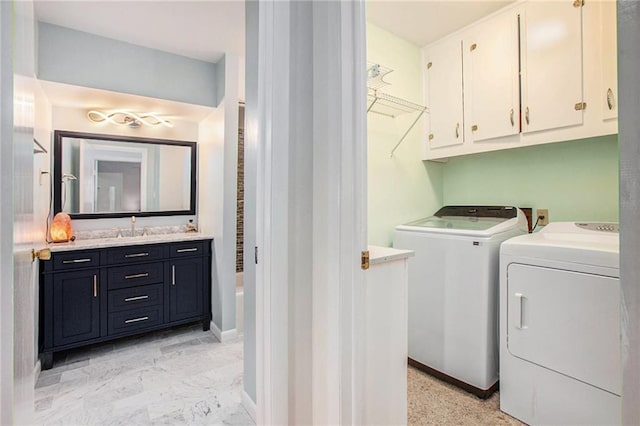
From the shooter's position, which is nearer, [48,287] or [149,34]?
[48,287]

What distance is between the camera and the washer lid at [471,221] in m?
1.95

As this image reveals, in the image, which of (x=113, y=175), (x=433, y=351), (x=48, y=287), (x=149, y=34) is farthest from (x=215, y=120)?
(x=433, y=351)

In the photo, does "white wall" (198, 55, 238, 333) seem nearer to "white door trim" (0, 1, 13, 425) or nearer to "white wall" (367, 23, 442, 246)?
"white wall" (367, 23, 442, 246)

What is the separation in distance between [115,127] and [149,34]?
985mm

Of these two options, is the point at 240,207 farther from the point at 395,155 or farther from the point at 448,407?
the point at 448,407

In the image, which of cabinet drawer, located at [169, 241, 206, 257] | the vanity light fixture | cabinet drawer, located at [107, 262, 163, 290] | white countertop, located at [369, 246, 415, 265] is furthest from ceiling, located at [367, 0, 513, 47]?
cabinet drawer, located at [107, 262, 163, 290]

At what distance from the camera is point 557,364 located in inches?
59.4

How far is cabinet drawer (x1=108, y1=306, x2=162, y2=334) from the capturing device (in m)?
2.49

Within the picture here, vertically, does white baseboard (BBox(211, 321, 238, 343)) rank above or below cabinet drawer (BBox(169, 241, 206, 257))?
below

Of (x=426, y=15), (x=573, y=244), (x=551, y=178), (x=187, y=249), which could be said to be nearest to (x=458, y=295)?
(x=573, y=244)

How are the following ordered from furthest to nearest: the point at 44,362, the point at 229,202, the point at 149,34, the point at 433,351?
the point at 229,202
the point at 149,34
the point at 44,362
the point at 433,351

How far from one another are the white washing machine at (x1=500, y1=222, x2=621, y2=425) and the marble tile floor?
149cm

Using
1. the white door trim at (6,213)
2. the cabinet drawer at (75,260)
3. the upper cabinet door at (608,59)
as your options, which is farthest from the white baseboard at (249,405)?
the upper cabinet door at (608,59)

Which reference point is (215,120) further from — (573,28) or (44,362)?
(573,28)
